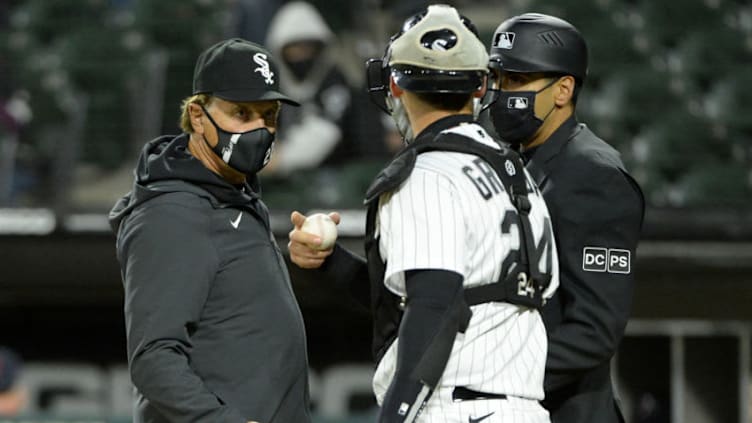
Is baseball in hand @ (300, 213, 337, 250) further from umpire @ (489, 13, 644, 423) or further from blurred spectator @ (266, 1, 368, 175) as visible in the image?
blurred spectator @ (266, 1, 368, 175)

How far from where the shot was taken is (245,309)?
102 inches

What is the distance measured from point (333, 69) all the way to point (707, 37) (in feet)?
6.88

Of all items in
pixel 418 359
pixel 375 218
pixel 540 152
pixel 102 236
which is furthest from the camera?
pixel 102 236

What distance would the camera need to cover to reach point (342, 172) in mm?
6500

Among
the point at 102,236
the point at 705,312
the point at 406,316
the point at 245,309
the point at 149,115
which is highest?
the point at 406,316

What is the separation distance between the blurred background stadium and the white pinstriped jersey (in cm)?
377

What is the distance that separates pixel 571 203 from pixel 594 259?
0.13 m

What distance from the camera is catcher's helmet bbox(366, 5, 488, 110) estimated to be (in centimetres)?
227

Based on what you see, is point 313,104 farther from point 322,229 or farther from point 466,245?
point 466,245

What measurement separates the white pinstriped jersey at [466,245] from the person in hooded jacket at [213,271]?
0.36m

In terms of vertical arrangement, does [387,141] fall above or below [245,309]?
below

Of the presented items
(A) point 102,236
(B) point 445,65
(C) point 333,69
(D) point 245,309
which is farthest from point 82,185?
(B) point 445,65

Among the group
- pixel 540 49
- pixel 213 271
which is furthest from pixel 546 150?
pixel 213 271

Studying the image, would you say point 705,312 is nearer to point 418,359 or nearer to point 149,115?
point 149,115
